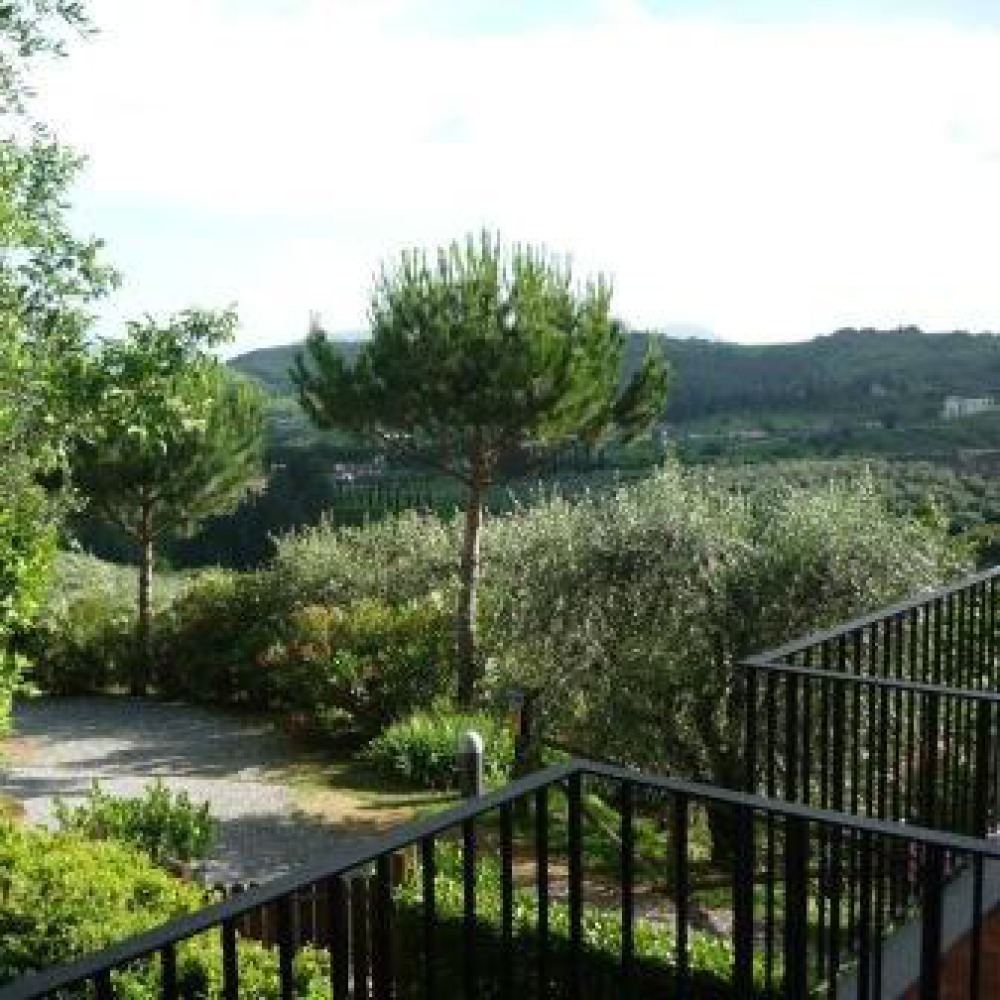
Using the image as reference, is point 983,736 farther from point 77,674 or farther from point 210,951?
point 77,674

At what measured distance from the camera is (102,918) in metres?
6.76

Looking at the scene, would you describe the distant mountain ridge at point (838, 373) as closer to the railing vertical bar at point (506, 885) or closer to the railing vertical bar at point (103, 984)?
the railing vertical bar at point (506, 885)

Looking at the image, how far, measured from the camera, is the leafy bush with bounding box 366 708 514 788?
1586cm

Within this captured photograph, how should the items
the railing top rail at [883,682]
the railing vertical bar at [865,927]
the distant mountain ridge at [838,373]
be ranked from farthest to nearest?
the distant mountain ridge at [838,373]
the railing top rail at [883,682]
the railing vertical bar at [865,927]

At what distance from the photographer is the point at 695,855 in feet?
44.7

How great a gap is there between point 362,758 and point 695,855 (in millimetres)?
5361

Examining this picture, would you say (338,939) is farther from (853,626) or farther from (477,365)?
(477,365)

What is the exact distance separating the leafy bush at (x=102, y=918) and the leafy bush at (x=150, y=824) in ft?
7.93

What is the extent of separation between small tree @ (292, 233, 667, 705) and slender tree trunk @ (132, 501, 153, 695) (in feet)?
16.0

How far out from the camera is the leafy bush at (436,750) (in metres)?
15.9

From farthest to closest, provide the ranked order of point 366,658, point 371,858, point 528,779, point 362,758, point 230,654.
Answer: point 230,654, point 366,658, point 362,758, point 528,779, point 371,858

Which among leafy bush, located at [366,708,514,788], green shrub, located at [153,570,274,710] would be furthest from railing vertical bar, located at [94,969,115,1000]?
green shrub, located at [153,570,274,710]

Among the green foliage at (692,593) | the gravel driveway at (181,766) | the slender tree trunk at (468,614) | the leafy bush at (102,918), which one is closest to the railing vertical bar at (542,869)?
the leafy bush at (102,918)

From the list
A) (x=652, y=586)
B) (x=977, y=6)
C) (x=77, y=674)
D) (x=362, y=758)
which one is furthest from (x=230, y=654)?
(x=977, y=6)
